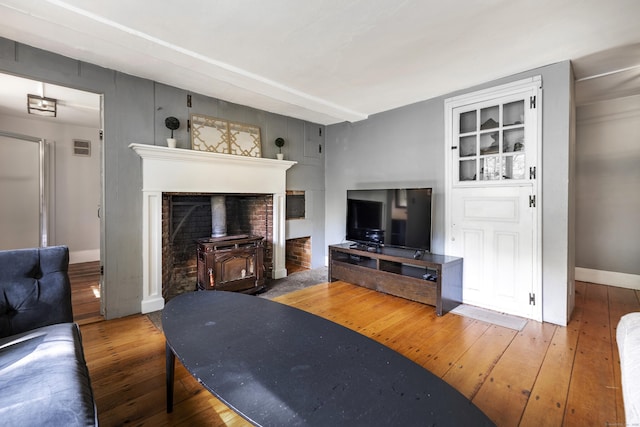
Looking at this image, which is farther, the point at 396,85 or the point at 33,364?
the point at 396,85

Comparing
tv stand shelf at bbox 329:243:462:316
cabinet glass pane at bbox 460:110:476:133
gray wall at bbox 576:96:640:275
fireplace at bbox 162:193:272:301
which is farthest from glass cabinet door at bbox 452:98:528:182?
fireplace at bbox 162:193:272:301

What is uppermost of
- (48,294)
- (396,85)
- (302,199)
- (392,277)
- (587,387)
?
(396,85)

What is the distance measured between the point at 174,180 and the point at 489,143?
3343 mm

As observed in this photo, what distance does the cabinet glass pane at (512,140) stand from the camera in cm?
280

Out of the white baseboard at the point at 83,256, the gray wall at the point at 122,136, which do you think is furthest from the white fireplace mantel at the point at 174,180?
the white baseboard at the point at 83,256

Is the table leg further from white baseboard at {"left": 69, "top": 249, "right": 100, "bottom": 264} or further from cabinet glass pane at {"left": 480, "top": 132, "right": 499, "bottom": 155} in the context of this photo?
white baseboard at {"left": 69, "top": 249, "right": 100, "bottom": 264}

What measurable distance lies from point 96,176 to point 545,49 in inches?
247

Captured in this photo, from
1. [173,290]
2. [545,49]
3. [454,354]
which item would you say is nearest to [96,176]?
[173,290]

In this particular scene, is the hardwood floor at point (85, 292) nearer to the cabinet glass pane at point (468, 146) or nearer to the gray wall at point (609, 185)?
the cabinet glass pane at point (468, 146)

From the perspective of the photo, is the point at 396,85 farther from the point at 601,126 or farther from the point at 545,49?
the point at 601,126

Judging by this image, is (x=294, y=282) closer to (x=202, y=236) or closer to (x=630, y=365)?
(x=202, y=236)

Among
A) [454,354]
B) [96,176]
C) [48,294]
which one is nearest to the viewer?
[48,294]

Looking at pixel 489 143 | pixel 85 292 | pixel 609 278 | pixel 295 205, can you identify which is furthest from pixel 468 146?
pixel 85 292

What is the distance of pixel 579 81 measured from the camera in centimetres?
298
